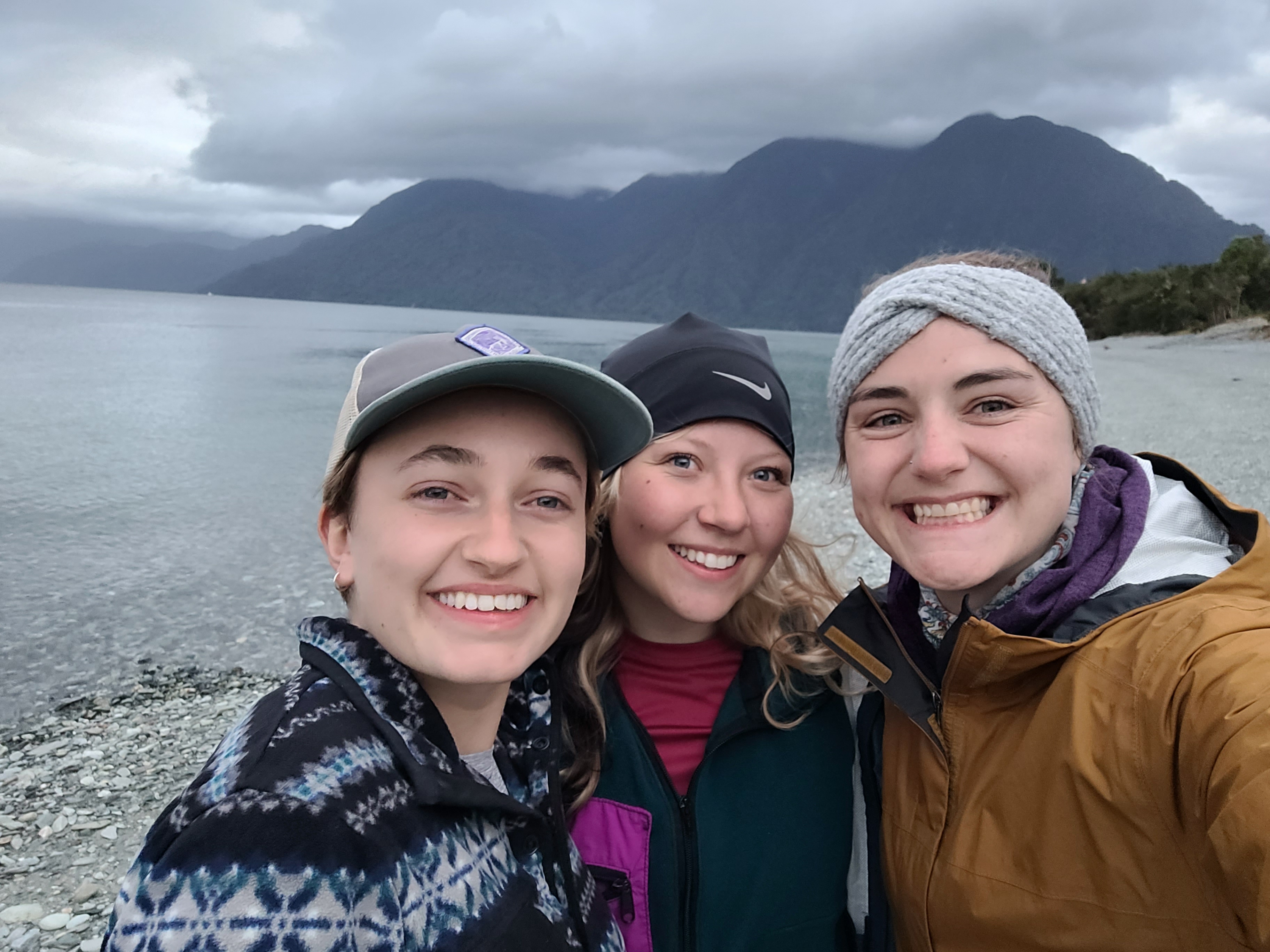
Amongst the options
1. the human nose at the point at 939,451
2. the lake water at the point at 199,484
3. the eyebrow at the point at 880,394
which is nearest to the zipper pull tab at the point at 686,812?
the human nose at the point at 939,451

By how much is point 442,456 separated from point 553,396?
31 centimetres

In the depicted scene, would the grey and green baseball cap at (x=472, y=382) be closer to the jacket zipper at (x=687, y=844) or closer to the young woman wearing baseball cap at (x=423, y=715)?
the young woman wearing baseball cap at (x=423, y=715)

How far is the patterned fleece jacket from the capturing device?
4.03ft

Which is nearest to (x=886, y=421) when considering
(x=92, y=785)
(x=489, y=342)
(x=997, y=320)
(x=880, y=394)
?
(x=880, y=394)

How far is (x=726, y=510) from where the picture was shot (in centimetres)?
267

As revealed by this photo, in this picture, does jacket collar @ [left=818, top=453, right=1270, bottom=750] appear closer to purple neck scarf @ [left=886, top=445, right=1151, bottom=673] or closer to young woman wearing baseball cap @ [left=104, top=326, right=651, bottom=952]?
purple neck scarf @ [left=886, top=445, right=1151, bottom=673]

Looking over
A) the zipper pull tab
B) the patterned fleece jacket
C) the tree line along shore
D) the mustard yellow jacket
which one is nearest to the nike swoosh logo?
the mustard yellow jacket

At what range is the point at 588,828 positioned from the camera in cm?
240

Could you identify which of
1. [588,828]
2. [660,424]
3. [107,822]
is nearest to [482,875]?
[588,828]

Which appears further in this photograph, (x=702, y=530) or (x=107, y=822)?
(x=107, y=822)

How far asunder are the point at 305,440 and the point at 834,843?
2673 centimetres

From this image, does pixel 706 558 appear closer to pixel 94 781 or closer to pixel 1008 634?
pixel 1008 634

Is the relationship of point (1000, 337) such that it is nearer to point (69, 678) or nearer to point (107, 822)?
point (107, 822)

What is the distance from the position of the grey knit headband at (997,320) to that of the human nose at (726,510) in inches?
23.7
